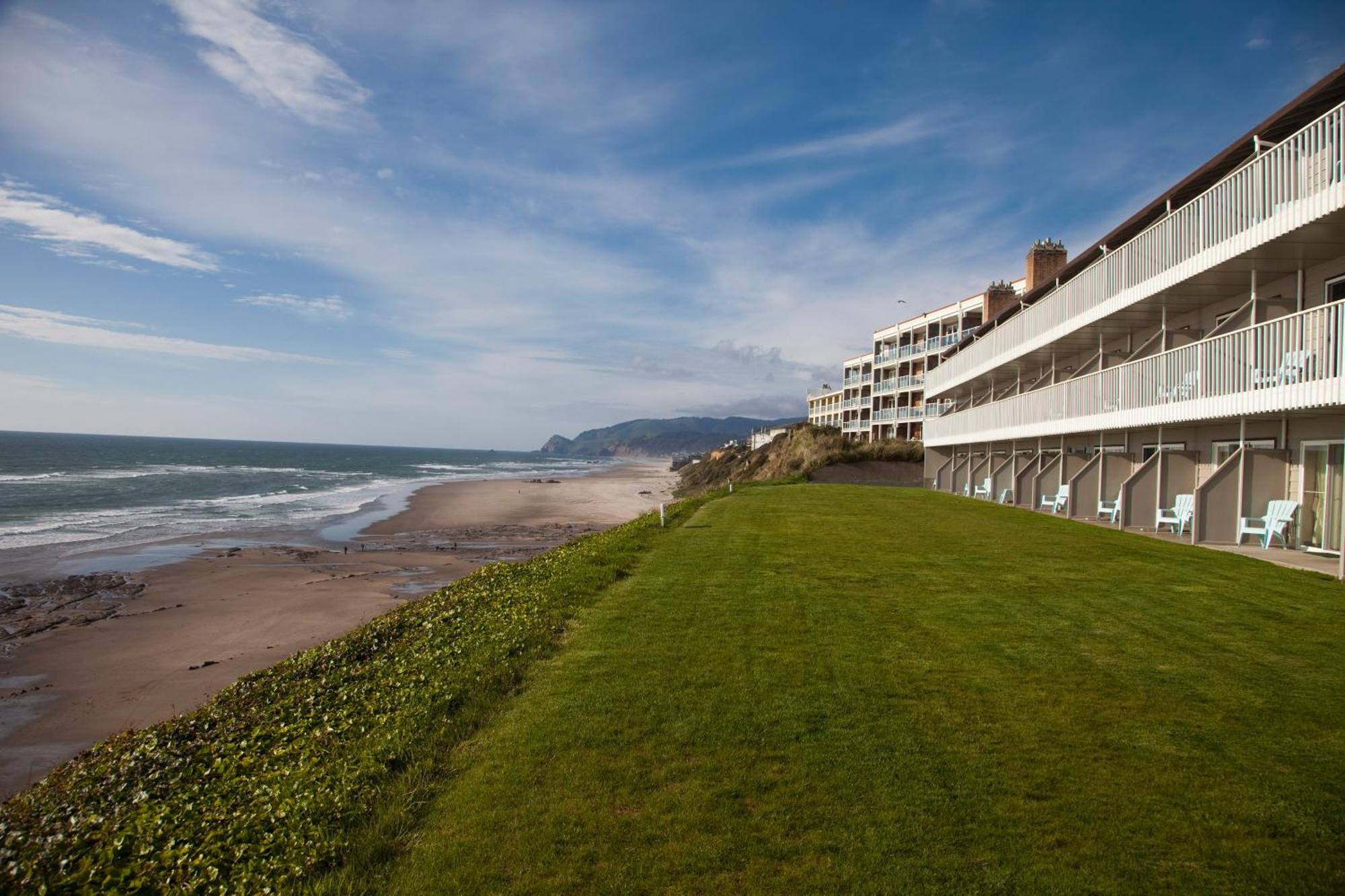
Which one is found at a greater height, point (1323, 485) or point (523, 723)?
point (1323, 485)

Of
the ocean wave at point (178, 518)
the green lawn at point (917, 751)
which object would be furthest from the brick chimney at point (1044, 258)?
the ocean wave at point (178, 518)

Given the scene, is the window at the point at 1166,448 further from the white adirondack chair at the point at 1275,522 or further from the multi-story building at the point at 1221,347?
the white adirondack chair at the point at 1275,522

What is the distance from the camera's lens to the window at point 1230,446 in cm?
1526

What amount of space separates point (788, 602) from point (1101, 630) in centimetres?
354

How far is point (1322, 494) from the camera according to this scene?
13844 mm

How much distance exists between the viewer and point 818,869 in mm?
3959

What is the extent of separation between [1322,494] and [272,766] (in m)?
16.9

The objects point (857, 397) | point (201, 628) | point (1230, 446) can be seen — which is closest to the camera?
point (201, 628)

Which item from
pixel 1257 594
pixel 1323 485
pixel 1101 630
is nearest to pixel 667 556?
pixel 1101 630

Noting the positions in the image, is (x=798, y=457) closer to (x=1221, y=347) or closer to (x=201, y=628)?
(x=1221, y=347)

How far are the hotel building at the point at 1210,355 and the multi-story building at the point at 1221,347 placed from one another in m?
0.04

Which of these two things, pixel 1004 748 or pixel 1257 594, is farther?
pixel 1257 594

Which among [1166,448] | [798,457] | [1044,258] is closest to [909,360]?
[798,457]

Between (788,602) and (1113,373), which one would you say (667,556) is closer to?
(788,602)
